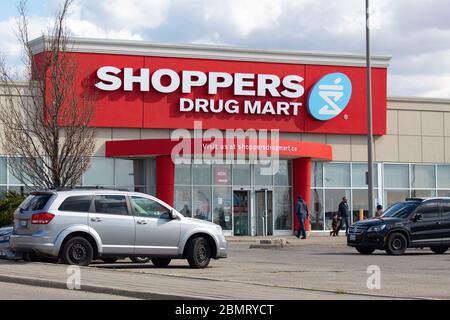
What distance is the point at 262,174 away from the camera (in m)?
42.4

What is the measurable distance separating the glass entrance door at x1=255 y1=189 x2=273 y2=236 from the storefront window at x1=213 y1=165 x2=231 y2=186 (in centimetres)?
158

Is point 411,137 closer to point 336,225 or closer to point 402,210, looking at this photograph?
point 336,225

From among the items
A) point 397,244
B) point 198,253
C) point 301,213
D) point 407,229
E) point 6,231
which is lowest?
point 397,244

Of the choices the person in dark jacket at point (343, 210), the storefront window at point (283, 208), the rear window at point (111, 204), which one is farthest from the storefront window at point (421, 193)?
the rear window at point (111, 204)

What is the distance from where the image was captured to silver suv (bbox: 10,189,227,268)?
1972 centimetres

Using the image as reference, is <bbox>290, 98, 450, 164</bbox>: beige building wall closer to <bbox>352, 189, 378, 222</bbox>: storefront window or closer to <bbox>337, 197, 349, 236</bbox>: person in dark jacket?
<bbox>352, 189, 378, 222</bbox>: storefront window

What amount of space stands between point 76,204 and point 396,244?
1155 centimetres

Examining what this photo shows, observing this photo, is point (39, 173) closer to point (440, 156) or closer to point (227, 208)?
point (227, 208)

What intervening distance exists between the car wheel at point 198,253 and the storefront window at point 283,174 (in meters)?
21.7

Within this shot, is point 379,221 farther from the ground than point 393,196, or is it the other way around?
point 393,196

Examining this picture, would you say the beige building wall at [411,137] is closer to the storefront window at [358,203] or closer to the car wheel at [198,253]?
the storefront window at [358,203]

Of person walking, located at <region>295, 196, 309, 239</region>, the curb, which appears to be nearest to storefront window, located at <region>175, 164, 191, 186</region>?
person walking, located at <region>295, 196, 309, 239</region>

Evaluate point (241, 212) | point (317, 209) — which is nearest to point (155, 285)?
point (241, 212)

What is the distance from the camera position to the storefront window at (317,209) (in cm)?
4359
